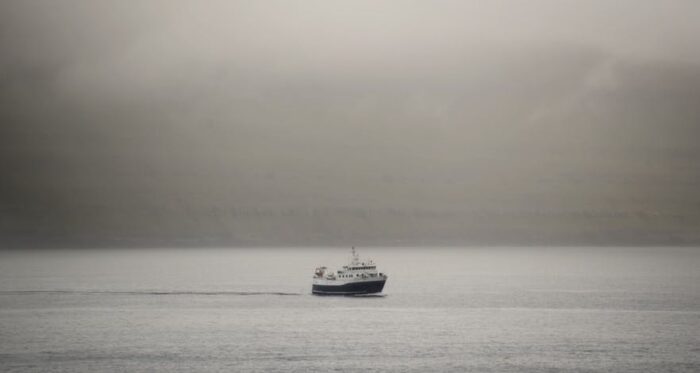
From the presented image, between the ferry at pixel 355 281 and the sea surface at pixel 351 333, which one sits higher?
the ferry at pixel 355 281

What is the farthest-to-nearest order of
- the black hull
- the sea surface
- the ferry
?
the ferry → the black hull → the sea surface

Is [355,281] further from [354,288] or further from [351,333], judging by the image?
[351,333]

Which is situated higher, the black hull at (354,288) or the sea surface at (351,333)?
the black hull at (354,288)

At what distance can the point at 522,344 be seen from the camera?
94875 millimetres

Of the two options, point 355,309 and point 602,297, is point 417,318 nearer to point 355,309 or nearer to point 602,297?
point 355,309

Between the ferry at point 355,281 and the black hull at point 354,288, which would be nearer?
the black hull at point 354,288

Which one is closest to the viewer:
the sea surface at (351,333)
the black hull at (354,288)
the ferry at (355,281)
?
the sea surface at (351,333)

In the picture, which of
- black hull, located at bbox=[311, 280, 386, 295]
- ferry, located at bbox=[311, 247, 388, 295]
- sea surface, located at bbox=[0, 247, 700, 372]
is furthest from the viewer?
ferry, located at bbox=[311, 247, 388, 295]

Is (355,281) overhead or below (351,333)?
overhead

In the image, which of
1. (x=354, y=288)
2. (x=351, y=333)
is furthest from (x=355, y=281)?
(x=351, y=333)

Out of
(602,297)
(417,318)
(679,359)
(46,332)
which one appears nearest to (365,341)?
(417,318)

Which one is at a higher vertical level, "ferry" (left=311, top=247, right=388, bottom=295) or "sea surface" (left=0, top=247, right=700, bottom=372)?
"ferry" (left=311, top=247, right=388, bottom=295)

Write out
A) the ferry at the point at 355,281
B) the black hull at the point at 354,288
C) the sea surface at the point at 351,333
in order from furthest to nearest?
the ferry at the point at 355,281, the black hull at the point at 354,288, the sea surface at the point at 351,333

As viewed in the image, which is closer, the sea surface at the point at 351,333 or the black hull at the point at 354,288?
the sea surface at the point at 351,333
